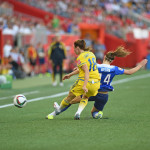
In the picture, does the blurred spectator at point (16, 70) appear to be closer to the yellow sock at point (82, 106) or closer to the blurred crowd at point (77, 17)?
the blurred crowd at point (77, 17)

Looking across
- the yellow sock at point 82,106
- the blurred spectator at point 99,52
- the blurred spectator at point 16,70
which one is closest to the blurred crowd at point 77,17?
the blurred spectator at point 99,52

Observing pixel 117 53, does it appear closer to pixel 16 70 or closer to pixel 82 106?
pixel 82 106

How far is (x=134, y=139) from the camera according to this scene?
6.88 m

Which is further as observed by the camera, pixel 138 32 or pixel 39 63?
pixel 138 32

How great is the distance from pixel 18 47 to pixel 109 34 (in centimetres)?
1111

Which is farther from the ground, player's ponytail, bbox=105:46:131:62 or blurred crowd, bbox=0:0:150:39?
blurred crowd, bbox=0:0:150:39

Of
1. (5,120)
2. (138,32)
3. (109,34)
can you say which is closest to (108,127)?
(5,120)

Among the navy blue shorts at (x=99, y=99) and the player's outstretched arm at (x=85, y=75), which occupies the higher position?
the player's outstretched arm at (x=85, y=75)

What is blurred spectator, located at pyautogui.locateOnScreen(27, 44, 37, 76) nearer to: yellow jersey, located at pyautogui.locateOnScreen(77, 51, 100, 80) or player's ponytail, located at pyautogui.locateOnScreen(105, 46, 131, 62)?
player's ponytail, located at pyautogui.locateOnScreen(105, 46, 131, 62)

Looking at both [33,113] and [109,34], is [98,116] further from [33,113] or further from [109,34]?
[109,34]

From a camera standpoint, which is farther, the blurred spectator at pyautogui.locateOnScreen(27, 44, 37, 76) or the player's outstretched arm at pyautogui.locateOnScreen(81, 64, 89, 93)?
the blurred spectator at pyautogui.locateOnScreen(27, 44, 37, 76)

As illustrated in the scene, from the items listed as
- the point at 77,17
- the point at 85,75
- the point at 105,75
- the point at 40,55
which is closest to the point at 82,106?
the point at 85,75

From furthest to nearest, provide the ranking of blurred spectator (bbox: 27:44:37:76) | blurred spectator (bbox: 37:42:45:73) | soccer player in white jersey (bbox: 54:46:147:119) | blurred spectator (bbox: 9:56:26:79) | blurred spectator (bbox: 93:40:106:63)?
1. blurred spectator (bbox: 93:40:106:63)
2. blurred spectator (bbox: 37:42:45:73)
3. blurred spectator (bbox: 27:44:37:76)
4. blurred spectator (bbox: 9:56:26:79)
5. soccer player in white jersey (bbox: 54:46:147:119)

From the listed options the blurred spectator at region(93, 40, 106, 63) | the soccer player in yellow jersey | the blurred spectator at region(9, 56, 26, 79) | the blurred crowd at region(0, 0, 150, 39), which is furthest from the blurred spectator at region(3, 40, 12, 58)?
the soccer player in yellow jersey
